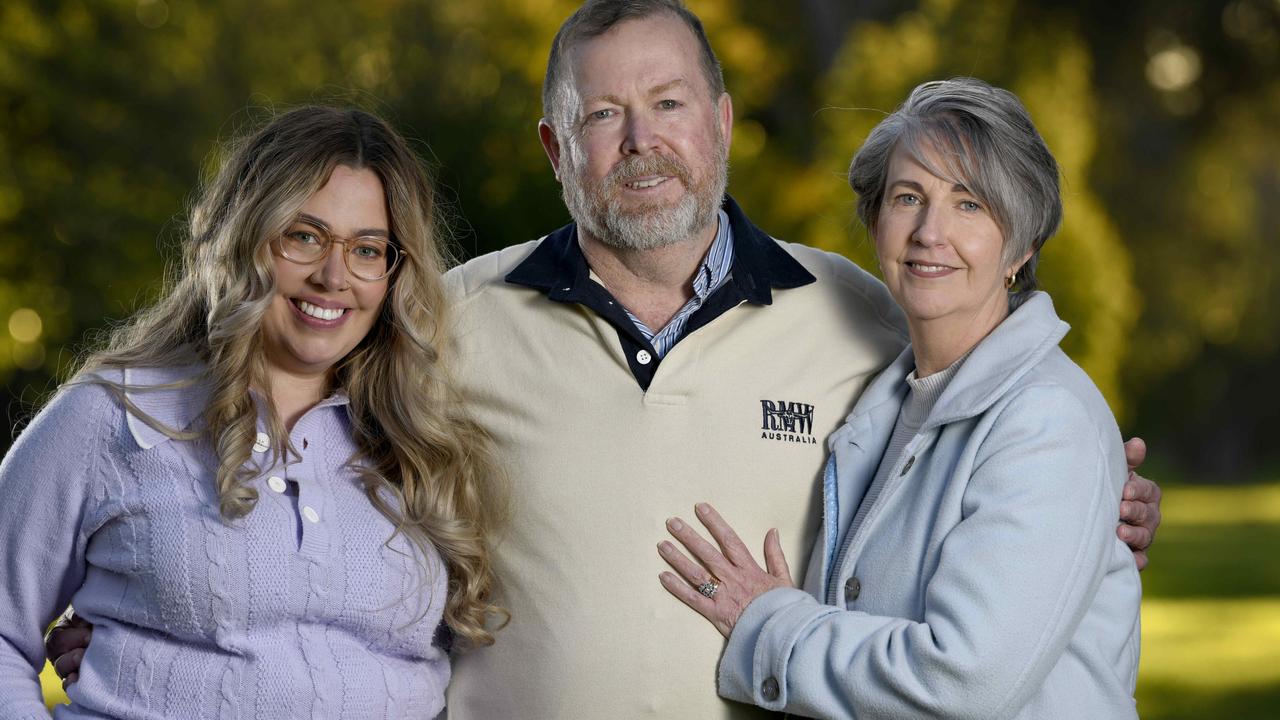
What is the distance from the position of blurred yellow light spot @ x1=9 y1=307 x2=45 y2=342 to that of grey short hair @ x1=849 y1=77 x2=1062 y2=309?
1525 centimetres

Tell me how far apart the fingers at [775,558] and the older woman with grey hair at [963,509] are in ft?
0.16

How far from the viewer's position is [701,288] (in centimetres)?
345

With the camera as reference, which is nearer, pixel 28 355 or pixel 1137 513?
pixel 1137 513

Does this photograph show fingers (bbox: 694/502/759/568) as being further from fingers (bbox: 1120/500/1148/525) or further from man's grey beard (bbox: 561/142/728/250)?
fingers (bbox: 1120/500/1148/525)

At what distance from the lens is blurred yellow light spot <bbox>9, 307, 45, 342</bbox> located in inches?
634

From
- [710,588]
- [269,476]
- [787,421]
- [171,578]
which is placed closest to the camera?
[171,578]

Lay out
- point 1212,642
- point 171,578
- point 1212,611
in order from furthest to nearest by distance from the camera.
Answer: point 1212,611 < point 1212,642 < point 171,578

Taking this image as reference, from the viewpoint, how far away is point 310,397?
307 centimetres

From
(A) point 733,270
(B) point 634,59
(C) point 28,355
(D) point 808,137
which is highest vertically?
(D) point 808,137

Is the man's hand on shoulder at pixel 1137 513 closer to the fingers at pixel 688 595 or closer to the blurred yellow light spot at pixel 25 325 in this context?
the fingers at pixel 688 595

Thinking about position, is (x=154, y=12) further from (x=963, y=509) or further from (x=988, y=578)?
(x=988, y=578)

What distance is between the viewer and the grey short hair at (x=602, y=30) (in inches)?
136

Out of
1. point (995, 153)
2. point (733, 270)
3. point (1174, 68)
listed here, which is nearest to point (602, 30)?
point (733, 270)

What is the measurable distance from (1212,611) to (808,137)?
7.85 meters
